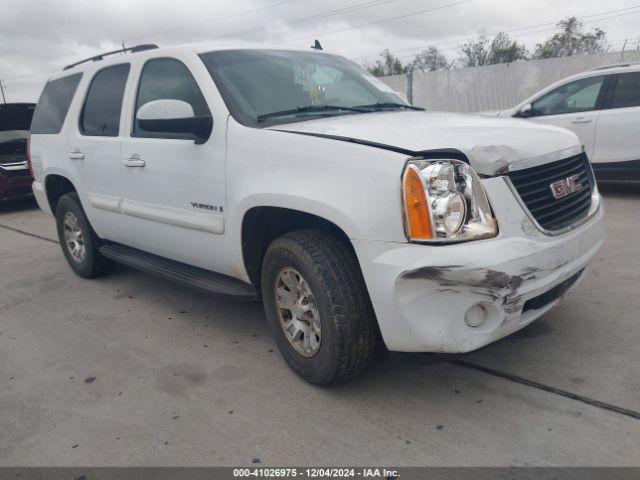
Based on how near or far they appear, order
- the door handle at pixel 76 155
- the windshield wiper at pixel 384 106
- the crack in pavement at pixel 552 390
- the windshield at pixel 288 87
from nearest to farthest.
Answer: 1. the crack in pavement at pixel 552 390
2. the windshield at pixel 288 87
3. the windshield wiper at pixel 384 106
4. the door handle at pixel 76 155

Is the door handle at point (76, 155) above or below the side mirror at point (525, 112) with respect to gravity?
below

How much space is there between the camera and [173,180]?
3.48 m

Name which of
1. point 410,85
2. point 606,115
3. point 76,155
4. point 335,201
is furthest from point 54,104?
point 410,85

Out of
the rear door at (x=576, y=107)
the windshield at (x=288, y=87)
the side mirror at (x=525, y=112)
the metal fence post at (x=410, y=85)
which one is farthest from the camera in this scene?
the metal fence post at (x=410, y=85)

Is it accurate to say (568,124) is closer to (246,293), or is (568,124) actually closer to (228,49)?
(228,49)

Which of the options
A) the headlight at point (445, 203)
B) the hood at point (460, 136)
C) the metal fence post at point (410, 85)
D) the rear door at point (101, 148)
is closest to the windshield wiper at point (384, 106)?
the hood at point (460, 136)

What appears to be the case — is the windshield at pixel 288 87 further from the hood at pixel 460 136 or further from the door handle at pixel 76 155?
the door handle at pixel 76 155

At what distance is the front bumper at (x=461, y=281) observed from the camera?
2277 mm

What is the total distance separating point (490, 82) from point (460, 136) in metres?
11.6

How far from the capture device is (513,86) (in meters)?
12.9

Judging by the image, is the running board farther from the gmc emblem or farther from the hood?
the gmc emblem

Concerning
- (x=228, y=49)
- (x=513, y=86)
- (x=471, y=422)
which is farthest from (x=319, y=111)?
(x=513, y=86)

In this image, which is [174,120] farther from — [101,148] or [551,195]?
[551,195]

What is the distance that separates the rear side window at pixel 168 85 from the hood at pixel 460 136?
0.74 metres
